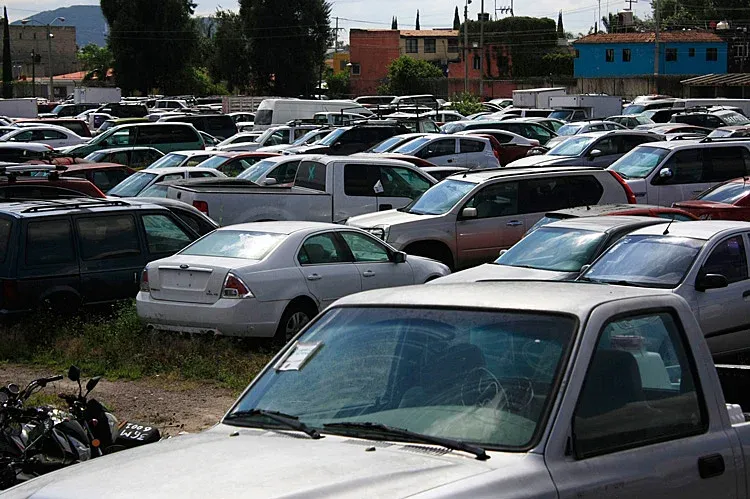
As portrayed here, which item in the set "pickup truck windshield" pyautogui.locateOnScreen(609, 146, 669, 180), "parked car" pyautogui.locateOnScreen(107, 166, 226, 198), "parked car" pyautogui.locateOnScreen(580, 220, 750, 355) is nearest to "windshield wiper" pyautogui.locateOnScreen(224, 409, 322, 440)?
"parked car" pyautogui.locateOnScreen(580, 220, 750, 355)

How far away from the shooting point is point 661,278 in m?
11.4

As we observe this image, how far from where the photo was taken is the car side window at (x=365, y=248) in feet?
45.4

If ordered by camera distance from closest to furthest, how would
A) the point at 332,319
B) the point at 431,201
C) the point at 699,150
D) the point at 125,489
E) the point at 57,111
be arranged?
the point at 125,489 → the point at 332,319 → the point at 431,201 → the point at 699,150 → the point at 57,111

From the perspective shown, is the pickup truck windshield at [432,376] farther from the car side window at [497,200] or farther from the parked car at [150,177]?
the parked car at [150,177]

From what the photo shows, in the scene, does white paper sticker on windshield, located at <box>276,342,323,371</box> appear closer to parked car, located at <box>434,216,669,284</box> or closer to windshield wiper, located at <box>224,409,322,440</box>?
windshield wiper, located at <box>224,409,322,440</box>

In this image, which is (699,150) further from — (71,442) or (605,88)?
(605,88)

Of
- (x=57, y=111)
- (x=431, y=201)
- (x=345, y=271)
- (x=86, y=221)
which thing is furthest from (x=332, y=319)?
(x=57, y=111)

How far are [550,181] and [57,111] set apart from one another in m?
44.0

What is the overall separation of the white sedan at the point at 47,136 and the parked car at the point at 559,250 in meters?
25.7

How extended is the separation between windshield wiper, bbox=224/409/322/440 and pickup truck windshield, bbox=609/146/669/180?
18.2 meters

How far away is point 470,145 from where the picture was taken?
28641mm

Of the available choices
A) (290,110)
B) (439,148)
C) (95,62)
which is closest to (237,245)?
(439,148)

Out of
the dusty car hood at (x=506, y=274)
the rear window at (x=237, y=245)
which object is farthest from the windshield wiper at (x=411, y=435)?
the rear window at (x=237, y=245)

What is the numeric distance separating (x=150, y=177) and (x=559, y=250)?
11.6 metres
